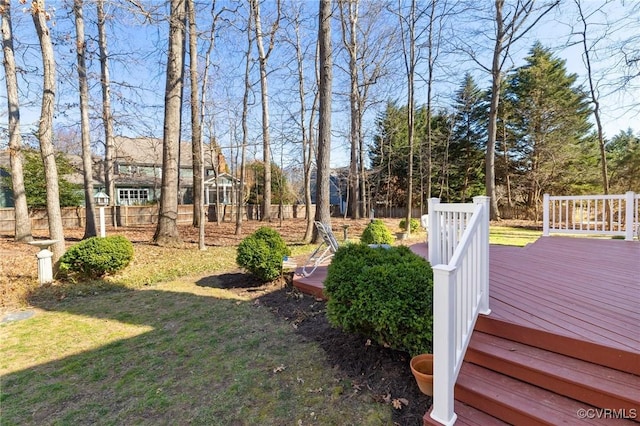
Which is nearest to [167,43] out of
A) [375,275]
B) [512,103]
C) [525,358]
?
[375,275]

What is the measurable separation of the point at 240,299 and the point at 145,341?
1.46 meters

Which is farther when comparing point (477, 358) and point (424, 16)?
point (424, 16)

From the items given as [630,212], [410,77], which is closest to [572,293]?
[630,212]

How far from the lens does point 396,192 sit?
2348cm

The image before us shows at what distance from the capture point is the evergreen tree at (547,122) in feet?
53.6

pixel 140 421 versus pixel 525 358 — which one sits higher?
pixel 525 358

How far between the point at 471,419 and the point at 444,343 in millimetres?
569

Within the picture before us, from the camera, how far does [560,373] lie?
192 cm

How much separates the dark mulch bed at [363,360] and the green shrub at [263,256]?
75 cm

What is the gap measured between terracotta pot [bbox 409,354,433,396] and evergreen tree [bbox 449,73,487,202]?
20.0m

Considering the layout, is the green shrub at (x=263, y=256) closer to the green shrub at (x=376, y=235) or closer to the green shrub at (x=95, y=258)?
the green shrub at (x=95, y=258)

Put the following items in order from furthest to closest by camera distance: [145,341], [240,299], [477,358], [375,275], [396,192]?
[396,192] < [240,299] < [145,341] < [375,275] < [477,358]

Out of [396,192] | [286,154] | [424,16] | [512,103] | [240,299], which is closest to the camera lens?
[240,299]

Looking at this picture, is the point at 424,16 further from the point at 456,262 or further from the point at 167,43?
the point at 456,262
